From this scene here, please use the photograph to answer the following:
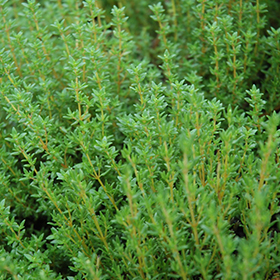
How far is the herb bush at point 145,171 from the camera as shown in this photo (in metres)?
1.77

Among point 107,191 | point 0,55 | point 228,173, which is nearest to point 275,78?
point 228,173

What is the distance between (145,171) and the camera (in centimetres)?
197

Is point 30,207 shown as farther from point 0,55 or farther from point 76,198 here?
point 0,55

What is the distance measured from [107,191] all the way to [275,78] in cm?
159

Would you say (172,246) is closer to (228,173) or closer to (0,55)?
(228,173)

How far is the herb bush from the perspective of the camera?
177 centimetres

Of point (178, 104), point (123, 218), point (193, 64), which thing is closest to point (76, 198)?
point (123, 218)

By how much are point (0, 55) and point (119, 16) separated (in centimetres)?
93

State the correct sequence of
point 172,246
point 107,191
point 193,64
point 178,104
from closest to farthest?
point 172,246
point 107,191
point 178,104
point 193,64

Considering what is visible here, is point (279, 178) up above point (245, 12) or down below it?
below

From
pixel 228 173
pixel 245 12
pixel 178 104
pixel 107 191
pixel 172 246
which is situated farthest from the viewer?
pixel 245 12

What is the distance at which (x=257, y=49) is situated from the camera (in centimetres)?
302

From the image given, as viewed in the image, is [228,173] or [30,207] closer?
[228,173]

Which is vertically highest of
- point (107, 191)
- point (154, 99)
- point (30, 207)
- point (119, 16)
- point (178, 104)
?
point (119, 16)
